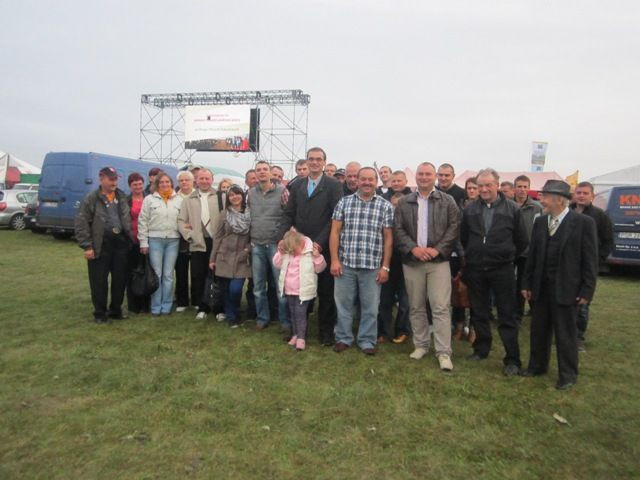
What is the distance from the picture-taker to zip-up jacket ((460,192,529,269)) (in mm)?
4445

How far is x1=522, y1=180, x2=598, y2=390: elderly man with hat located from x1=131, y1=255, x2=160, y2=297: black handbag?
4475mm

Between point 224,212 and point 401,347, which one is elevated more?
point 224,212

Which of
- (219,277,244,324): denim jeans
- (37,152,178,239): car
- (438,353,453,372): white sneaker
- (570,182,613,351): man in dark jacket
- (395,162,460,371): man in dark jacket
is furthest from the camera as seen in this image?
(37,152,178,239): car

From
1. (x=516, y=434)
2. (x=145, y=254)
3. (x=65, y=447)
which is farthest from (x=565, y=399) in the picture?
(x=145, y=254)

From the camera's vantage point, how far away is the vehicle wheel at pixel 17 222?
16.4 m

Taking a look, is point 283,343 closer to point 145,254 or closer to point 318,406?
point 318,406

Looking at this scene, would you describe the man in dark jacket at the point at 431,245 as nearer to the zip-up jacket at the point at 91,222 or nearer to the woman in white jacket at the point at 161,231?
the woman in white jacket at the point at 161,231

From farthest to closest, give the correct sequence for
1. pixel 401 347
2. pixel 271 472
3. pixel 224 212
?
1. pixel 224 212
2. pixel 401 347
3. pixel 271 472

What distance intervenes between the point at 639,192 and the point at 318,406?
32.3 ft

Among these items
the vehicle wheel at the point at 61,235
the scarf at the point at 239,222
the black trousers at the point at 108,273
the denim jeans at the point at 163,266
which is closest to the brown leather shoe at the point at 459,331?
the scarf at the point at 239,222

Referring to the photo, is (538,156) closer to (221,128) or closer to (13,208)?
(221,128)

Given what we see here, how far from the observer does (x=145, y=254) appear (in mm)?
6070

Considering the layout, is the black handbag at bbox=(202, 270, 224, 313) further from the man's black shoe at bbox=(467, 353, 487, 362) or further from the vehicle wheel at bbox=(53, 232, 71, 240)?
the vehicle wheel at bbox=(53, 232, 71, 240)

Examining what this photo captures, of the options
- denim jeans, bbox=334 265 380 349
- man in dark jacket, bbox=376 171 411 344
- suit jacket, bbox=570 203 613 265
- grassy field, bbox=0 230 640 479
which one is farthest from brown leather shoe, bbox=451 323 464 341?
suit jacket, bbox=570 203 613 265
